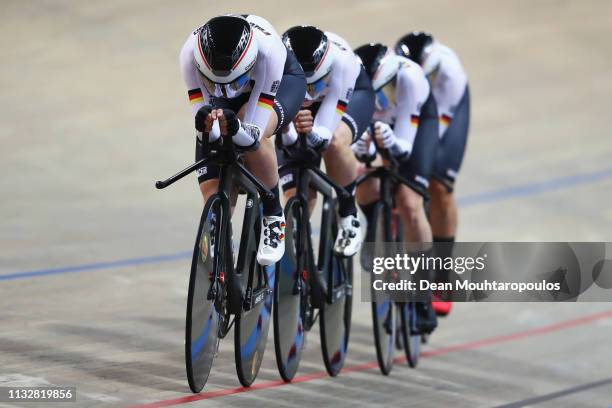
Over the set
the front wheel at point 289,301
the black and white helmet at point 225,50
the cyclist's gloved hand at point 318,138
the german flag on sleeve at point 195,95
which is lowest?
the front wheel at point 289,301

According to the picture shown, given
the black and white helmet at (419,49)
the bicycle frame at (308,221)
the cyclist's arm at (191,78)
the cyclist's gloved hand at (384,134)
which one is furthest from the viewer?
the black and white helmet at (419,49)

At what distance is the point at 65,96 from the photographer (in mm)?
9461

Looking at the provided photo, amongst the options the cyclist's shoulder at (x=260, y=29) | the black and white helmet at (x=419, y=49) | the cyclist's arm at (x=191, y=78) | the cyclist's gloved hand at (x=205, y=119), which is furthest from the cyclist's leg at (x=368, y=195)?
the cyclist's gloved hand at (x=205, y=119)

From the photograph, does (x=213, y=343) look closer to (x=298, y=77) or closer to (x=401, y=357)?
(x=298, y=77)

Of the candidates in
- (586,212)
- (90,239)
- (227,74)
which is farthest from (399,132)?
(586,212)

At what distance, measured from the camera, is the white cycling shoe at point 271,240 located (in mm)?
4602

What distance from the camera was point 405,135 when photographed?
19.0 feet

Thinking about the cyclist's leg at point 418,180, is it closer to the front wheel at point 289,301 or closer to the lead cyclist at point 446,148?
the lead cyclist at point 446,148

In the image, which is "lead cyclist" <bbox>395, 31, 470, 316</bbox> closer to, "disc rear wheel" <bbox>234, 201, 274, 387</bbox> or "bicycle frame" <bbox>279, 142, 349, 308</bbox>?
"bicycle frame" <bbox>279, 142, 349, 308</bbox>

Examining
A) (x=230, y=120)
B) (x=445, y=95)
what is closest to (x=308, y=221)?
(x=230, y=120)

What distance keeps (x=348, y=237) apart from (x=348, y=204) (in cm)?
15

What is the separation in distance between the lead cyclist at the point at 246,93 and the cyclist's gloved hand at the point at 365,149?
1091 mm

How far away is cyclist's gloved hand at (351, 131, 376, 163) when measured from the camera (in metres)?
5.82

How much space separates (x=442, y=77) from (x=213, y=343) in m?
2.83
